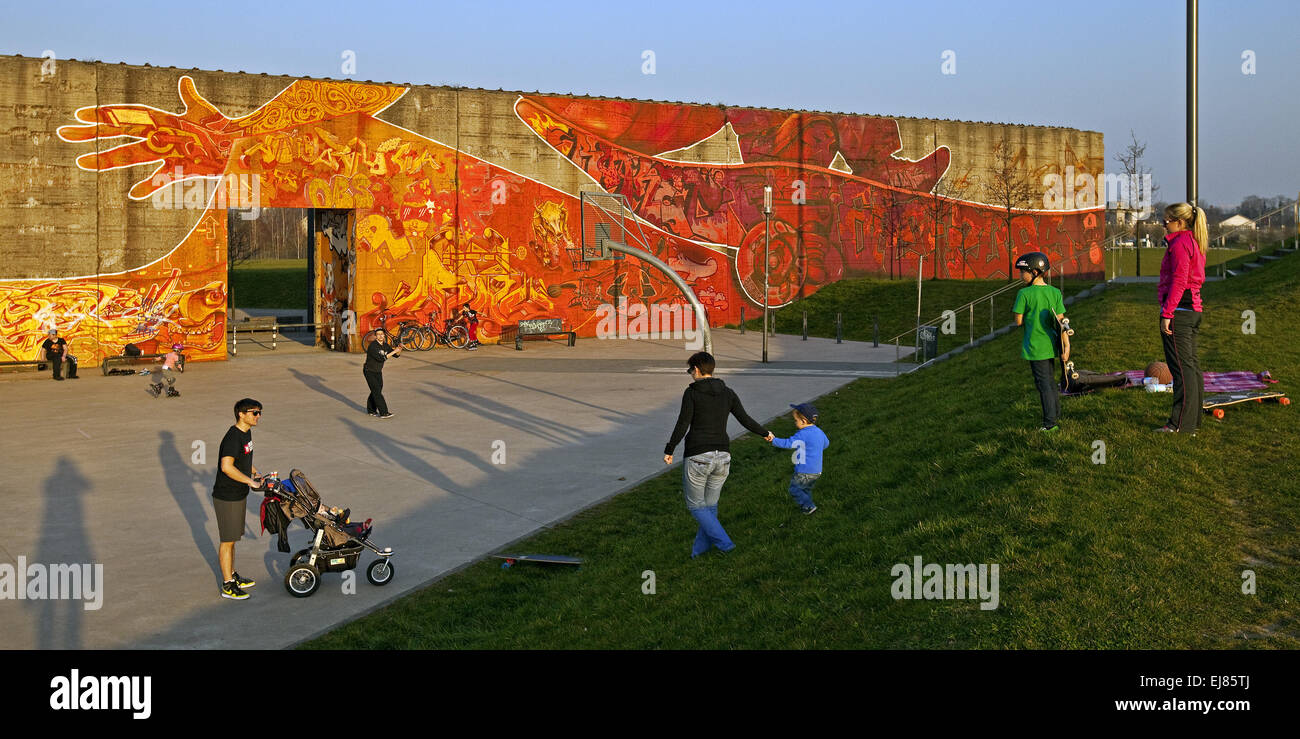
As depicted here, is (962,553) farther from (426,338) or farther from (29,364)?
(426,338)

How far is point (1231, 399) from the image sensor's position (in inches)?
458

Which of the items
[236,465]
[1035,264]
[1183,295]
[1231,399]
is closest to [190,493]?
[236,465]

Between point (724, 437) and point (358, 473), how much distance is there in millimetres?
7881

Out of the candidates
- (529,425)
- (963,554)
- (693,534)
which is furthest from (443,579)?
(529,425)

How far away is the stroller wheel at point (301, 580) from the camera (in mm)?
10128

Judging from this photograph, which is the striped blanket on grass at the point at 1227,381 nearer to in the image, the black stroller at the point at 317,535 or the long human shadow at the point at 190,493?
the black stroller at the point at 317,535

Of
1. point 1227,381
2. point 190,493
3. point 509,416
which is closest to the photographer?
point 1227,381

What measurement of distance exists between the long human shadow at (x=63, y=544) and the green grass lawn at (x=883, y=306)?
26.0 metres

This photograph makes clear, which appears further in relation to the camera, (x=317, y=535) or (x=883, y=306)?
(x=883, y=306)

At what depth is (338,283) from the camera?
35094 millimetres

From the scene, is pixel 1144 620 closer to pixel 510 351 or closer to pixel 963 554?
pixel 963 554

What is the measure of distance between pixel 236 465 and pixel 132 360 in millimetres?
21733

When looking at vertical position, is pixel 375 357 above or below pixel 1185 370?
below

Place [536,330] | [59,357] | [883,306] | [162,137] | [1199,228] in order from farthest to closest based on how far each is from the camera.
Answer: [883,306] → [536,330] → [162,137] → [59,357] → [1199,228]
